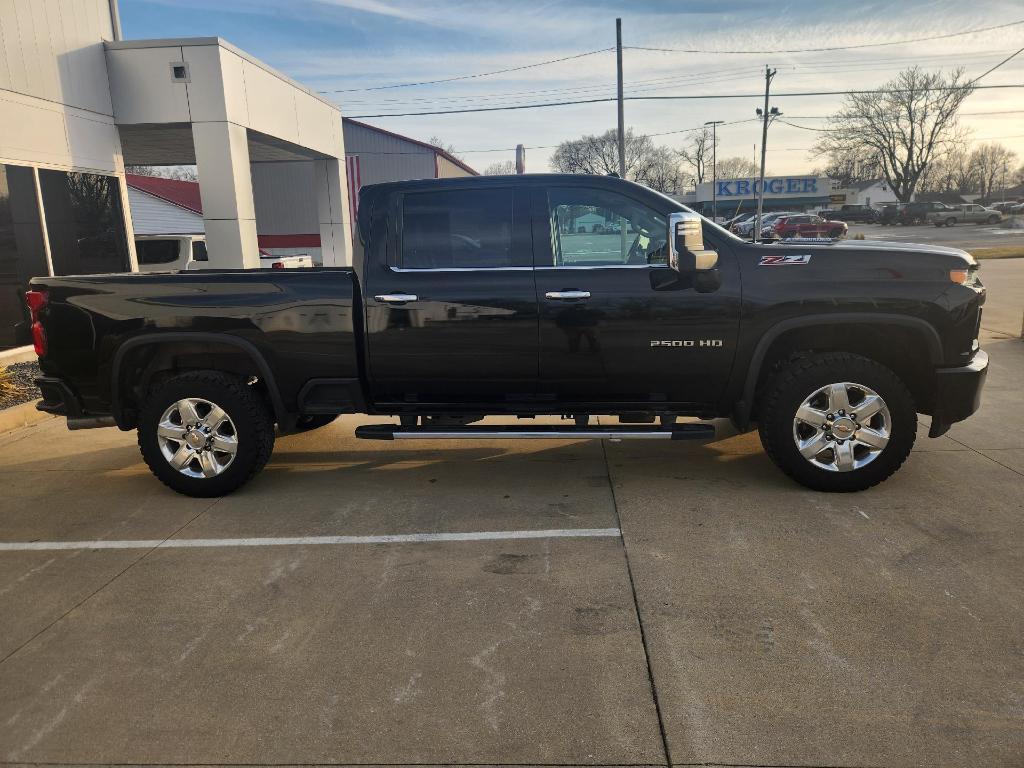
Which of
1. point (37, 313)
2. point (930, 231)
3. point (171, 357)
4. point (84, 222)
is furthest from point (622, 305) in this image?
point (930, 231)

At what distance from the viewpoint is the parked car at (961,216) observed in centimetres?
5875

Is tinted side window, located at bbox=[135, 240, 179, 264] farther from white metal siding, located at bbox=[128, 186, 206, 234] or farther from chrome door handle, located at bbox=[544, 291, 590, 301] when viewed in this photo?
white metal siding, located at bbox=[128, 186, 206, 234]

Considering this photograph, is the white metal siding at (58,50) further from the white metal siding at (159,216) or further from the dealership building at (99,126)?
the white metal siding at (159,216)

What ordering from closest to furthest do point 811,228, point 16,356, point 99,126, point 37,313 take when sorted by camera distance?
point 37,313
point 16,356
point 99,126
point 811,228

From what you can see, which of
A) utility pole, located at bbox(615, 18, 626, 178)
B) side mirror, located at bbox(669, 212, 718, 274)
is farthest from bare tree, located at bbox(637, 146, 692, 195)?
side mirror, located at bbox(669, 212, 718, 274)

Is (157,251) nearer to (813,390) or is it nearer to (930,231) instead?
(813,390)

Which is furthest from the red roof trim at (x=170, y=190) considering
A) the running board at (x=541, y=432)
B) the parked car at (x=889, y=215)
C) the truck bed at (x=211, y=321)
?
the parked car at (x=889, y=215)

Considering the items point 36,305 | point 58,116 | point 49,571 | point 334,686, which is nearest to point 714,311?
point 334,686

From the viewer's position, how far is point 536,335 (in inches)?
186

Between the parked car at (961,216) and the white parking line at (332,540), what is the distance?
64.6m

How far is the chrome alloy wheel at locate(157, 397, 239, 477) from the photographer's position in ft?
16.1

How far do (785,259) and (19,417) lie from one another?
6.84 m

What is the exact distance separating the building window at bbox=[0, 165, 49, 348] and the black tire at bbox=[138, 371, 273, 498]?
6649mm

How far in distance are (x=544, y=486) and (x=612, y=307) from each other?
1314mm
